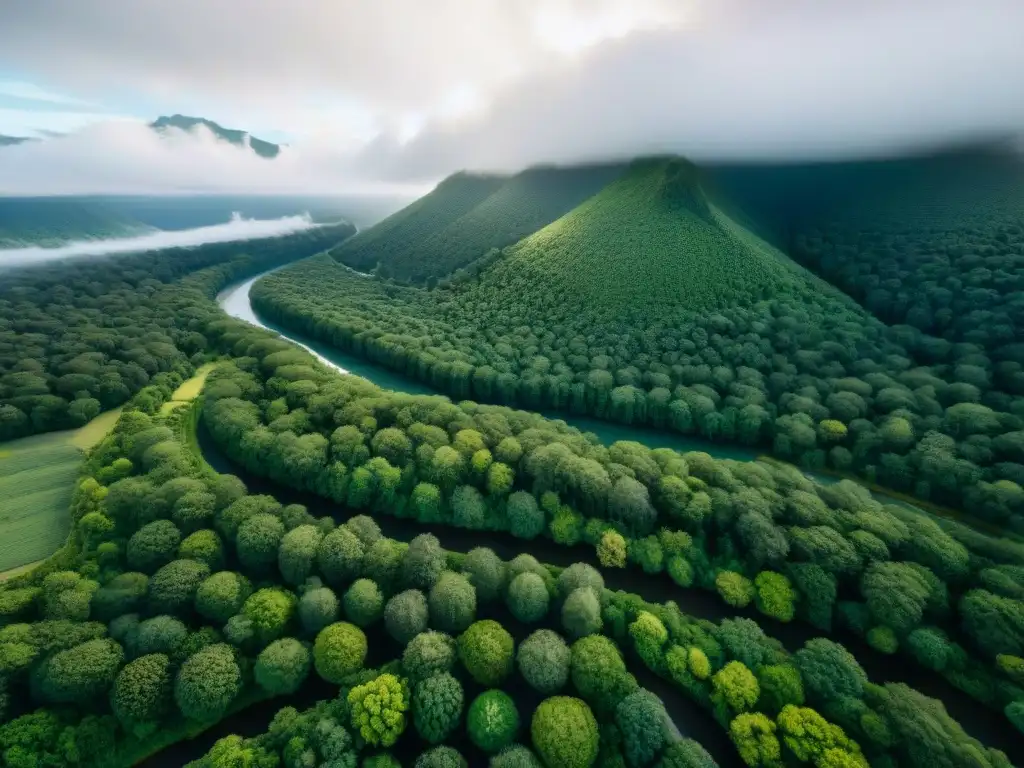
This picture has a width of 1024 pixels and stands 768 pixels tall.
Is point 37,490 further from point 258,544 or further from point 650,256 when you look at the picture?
point 650,256

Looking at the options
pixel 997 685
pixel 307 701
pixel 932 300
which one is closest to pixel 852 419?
pixel 997 685

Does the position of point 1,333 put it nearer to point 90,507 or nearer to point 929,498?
point 90,507

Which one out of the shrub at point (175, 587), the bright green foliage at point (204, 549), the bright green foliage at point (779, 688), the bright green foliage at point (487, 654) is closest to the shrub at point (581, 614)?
the bright green foliage at point (487, 654)

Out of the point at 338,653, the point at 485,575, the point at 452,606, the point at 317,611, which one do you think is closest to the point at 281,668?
the point at 338,653

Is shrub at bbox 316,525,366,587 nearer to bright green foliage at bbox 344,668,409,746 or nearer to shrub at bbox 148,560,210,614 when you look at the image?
shrub at bbox 148,560,210,614

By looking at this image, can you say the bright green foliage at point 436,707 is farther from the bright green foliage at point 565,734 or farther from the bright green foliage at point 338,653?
the bright green foliage at point 338,653

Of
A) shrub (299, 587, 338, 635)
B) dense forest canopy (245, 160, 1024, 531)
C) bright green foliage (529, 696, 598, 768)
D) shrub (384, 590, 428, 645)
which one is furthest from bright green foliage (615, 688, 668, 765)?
dense forest canopy (245, 160, 1024, 531)
